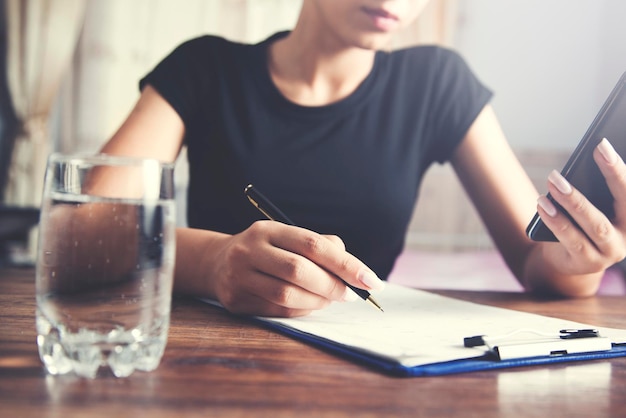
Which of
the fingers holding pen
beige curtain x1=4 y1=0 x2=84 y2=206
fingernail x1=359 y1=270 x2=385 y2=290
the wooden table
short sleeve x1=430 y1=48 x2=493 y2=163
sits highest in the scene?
beige curtain x1=4 y1=0 x2=84 y2=206

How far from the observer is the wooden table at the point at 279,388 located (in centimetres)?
34

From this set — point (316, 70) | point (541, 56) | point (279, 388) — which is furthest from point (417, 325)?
point (541, 56)

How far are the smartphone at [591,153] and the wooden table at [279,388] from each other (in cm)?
25

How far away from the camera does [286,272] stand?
1.80ft

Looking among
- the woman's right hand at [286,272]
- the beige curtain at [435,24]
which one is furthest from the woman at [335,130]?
the beige curtain at [435,24]

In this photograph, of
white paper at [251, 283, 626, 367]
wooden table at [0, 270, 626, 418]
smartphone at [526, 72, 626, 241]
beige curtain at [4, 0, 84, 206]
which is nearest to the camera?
wooden table at [0, 270, 626, 418]

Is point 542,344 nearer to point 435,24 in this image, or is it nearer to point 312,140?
point 312,140

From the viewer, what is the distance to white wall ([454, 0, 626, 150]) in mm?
2988

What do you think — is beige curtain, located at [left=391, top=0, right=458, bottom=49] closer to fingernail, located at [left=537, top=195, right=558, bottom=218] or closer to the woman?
the woman

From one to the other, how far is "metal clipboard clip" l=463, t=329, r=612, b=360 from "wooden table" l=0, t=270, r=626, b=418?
0.01 m

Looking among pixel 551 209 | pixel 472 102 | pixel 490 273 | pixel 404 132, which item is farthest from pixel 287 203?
pixel 490 273

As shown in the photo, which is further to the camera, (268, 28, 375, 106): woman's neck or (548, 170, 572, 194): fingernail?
(268, 28, 375, 106): woman's neck

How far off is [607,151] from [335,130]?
0.54 metres

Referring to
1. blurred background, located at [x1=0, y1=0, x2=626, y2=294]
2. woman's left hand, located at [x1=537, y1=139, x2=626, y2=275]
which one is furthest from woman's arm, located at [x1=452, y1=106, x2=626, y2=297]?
blurred background, located at [x1=0, y1=0, x2=626, y2=294]
